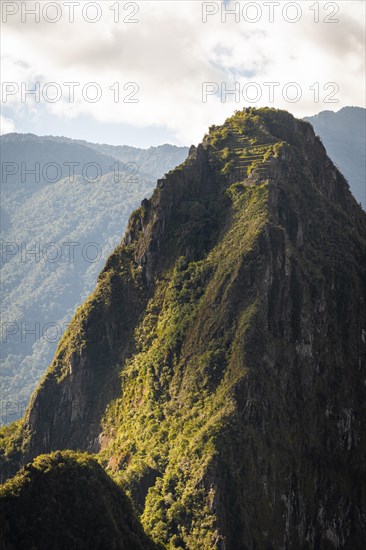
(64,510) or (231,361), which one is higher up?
(231,361)

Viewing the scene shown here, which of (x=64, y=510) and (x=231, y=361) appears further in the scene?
(x=231, y=361)

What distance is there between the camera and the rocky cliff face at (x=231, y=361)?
349 feet

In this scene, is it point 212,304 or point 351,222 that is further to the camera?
point 351,222

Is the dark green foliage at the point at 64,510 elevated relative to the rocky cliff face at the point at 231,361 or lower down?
lower down

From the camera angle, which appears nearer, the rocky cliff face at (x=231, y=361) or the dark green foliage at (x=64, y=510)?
the dark green foliage at (x=64, y=510)

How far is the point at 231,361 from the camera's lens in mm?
115000

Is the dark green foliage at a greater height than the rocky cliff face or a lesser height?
lesser

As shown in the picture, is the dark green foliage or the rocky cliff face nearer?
the dark green foliage

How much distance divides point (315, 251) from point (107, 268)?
35274 millimetres

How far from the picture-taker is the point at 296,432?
382 feet

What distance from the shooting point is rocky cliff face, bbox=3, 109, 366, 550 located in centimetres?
10644

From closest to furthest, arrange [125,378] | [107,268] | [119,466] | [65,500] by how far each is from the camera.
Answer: [65,500], [119,466], [125,378], [107,268]

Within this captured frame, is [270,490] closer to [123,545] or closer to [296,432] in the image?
[296,432]

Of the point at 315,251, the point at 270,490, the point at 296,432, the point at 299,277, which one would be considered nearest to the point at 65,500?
the point at 270,490
